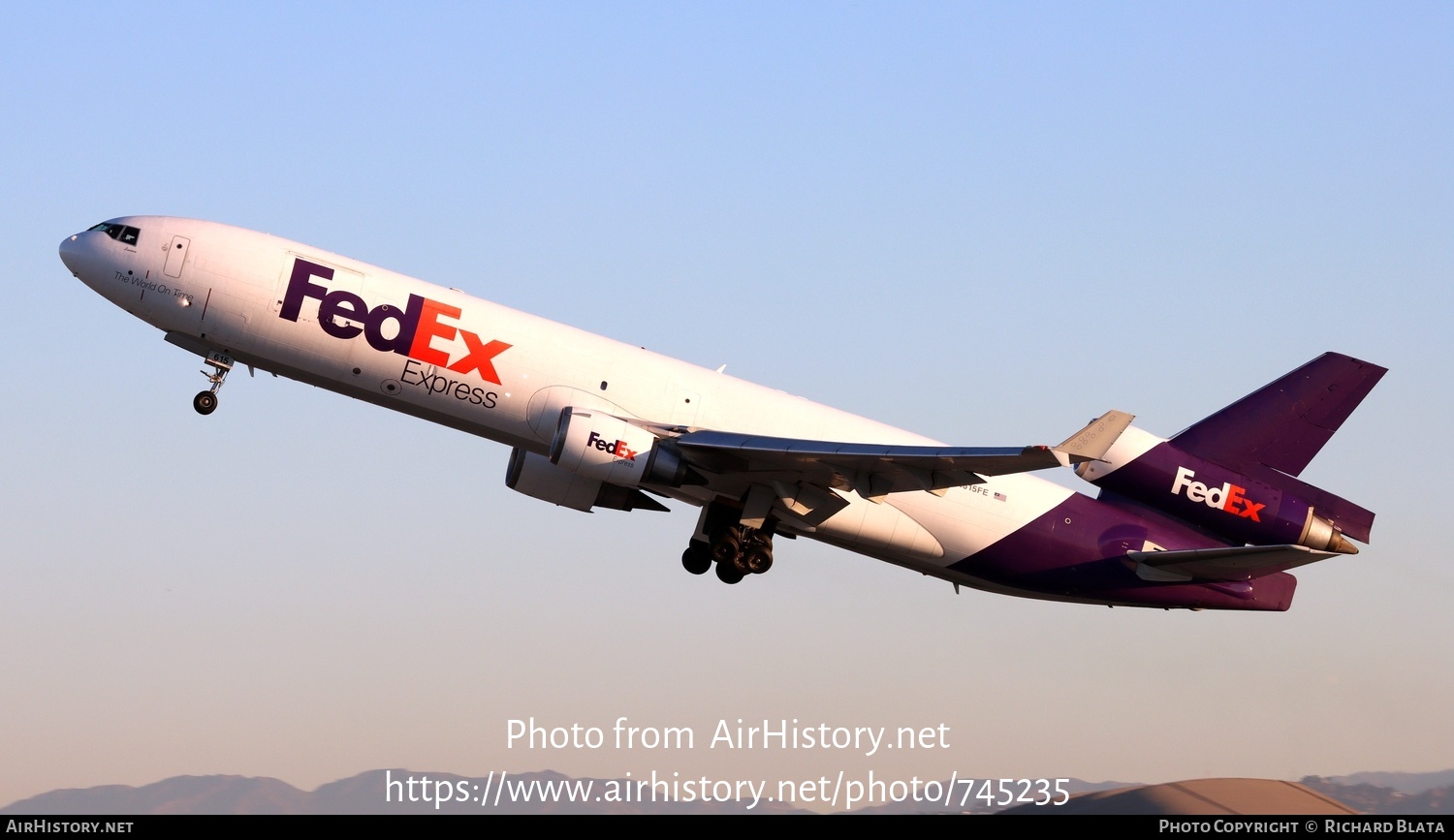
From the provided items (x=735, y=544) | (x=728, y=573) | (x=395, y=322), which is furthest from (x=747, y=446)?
(x=395, y=322)

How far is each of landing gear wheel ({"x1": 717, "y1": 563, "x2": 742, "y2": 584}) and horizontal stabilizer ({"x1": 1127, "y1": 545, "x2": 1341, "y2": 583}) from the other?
1093 centimetres

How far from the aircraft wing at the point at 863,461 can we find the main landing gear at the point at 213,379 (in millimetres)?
11429

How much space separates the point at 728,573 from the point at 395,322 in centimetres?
1080

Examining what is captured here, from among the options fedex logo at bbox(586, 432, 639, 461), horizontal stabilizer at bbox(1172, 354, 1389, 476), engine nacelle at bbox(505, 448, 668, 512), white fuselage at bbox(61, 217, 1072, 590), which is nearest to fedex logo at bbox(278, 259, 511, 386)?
white fuselage at bbox(61, 217, 1072, 590)

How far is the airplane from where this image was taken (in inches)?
1415

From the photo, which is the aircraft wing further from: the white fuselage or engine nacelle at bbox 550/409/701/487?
the white fuselage

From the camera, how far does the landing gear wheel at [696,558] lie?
39.9 m

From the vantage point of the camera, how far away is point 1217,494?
41.6 m

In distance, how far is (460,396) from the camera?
3631 cm

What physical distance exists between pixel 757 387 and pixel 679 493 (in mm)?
3540

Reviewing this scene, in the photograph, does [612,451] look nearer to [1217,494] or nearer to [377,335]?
[377,335]
